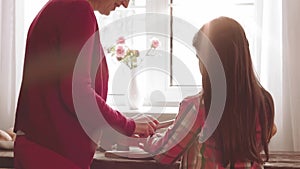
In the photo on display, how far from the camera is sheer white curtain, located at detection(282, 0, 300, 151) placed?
8.00 ft

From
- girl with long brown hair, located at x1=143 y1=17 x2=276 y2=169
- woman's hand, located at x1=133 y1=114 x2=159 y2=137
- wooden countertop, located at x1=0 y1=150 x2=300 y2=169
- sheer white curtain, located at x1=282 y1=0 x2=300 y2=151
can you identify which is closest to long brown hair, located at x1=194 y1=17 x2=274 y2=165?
girl with long brown hair, located at x1=143 y1=17 x2=276 y2=169

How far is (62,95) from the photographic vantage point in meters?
1.28

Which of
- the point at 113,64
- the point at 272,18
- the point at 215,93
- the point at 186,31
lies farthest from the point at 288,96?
the point at 215,93

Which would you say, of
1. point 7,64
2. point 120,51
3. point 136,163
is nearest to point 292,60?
point 120,51

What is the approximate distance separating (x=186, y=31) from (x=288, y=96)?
2.30ft

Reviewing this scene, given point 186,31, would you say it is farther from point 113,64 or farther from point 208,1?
point 113,64

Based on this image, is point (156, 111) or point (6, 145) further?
point (156, 111)

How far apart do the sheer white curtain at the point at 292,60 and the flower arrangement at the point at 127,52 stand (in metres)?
0.70

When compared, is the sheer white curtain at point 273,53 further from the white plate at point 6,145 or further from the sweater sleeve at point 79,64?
the sweater sleeve at point 79,64

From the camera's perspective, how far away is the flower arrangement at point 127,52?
2.61 meters

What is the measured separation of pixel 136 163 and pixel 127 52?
2.82 feet

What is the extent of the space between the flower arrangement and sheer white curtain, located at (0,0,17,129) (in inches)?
21.8

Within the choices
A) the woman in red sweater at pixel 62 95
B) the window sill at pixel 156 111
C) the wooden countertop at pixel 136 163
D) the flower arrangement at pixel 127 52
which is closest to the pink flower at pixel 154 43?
the flower arrangement at pixel 127 52

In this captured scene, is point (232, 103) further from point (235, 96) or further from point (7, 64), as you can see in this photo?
point (7, 64)
